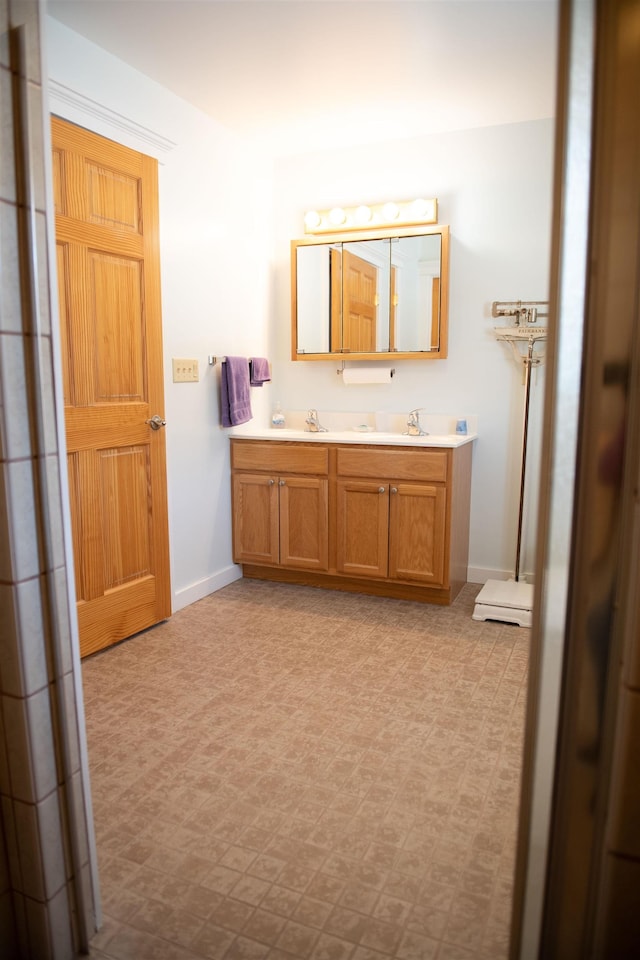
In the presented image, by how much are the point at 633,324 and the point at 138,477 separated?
249 cm

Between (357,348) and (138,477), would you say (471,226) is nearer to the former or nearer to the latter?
(357,348)

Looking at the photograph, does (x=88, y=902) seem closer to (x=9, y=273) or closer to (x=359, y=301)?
(x=9, y=273)

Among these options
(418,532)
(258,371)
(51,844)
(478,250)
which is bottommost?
(51,844)

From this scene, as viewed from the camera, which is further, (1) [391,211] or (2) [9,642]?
(1) [391,211]

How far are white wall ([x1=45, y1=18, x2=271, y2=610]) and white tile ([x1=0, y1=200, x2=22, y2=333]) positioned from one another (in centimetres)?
171

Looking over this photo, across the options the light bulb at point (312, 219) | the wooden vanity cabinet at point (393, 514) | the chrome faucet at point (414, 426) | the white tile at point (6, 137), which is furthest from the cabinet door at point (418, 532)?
the white tile at point (6, 137)

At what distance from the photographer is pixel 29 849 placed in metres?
1.16

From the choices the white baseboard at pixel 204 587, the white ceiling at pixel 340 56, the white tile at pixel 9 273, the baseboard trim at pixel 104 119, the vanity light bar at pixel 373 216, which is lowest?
the white baseboard at pixel 204 587

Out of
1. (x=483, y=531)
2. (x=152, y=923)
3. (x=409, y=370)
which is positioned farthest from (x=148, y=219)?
(x=152, y=923)

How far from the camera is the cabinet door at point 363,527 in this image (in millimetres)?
3293

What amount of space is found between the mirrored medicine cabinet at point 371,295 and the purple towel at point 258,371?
247mm

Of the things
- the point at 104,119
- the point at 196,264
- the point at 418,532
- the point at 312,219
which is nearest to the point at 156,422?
the point at 196,264

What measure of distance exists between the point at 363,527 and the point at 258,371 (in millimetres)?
1058

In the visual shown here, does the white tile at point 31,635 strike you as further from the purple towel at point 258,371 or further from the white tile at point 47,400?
the purple towel at point 258,371
